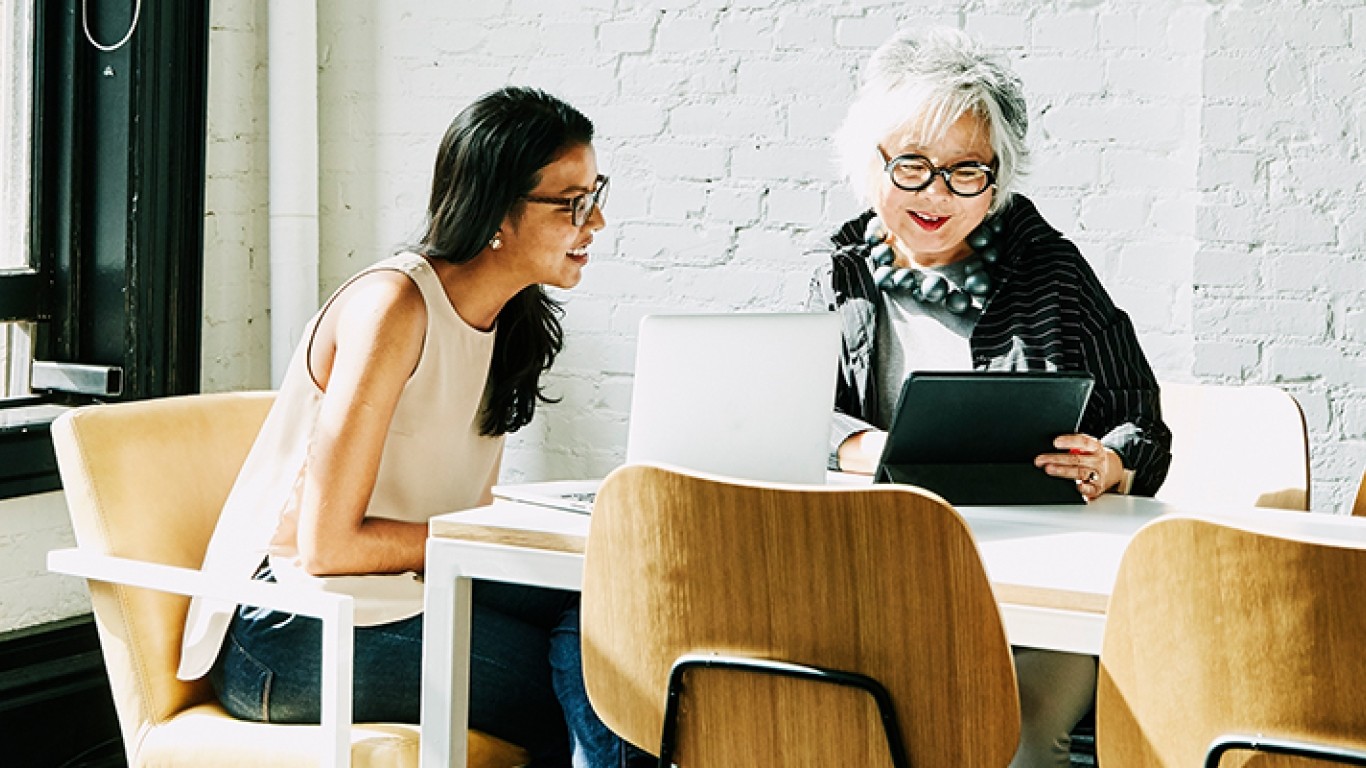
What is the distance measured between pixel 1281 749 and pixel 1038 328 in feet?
3.80

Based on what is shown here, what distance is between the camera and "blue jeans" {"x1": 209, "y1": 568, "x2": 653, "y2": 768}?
1961 millimetres

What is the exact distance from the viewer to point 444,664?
178 cm

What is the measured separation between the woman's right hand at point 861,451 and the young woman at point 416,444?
0.45 metres

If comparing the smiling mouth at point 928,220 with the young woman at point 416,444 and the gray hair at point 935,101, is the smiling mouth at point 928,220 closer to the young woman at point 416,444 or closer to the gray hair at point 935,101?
the gray hair at point 935,101

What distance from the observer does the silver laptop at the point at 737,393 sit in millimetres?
1737

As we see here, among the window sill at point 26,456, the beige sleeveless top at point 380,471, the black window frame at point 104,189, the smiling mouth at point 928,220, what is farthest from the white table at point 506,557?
the black window frame at point 104,189

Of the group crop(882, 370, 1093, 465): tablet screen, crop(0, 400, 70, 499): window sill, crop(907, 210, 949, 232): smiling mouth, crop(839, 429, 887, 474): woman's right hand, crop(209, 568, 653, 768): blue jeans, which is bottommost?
crop(209, 568, 653, 768): blue jeans

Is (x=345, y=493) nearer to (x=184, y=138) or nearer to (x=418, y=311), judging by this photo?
(x=418, y=311)

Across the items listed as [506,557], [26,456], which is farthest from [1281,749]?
[26,456]

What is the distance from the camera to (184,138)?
3.10 metres

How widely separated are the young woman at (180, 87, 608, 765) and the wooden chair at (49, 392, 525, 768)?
0.16ft

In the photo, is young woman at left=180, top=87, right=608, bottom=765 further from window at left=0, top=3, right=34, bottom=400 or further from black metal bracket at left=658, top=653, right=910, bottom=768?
window at left=0, top=3, right=34, bottom=400

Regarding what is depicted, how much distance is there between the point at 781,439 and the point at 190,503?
91cm

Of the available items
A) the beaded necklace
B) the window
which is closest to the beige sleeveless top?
the beaded necklace
